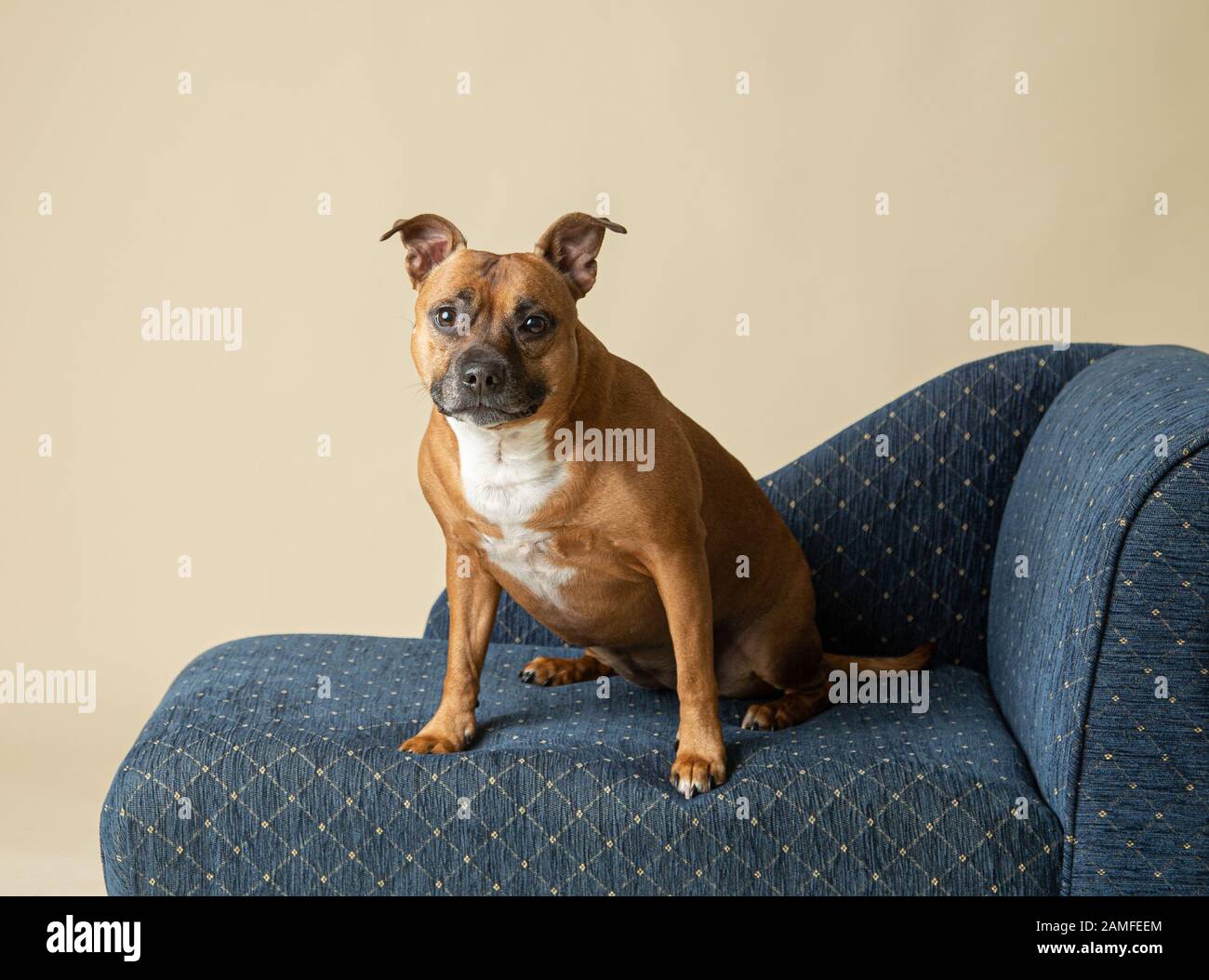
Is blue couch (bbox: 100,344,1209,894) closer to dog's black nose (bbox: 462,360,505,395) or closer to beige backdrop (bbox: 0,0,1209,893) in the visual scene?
dog's black nose (bbox: 462,360,505,395)

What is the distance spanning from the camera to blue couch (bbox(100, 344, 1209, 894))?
2.44 meters

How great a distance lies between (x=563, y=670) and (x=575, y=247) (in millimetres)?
1094

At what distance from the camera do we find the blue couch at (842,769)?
244cm

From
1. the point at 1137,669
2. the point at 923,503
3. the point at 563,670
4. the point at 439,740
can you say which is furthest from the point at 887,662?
the point at 439,740

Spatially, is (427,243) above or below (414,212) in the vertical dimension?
below

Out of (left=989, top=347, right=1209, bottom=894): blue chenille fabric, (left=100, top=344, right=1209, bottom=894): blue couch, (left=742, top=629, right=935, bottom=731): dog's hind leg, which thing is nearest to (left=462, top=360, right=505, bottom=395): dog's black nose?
(left=100, top=344, right=1209, bottom=894): blue couch

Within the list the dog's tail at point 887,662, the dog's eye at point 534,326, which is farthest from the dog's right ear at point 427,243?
the dog's tail at point 887,662

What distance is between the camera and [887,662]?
3479mm

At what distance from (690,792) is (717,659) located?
2.57ft

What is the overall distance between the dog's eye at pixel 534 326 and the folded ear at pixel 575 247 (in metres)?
0.21

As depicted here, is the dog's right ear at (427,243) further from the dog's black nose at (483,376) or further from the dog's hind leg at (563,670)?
the dog's hind leg at (563,670)

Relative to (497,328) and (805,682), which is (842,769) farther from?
(497,328)
